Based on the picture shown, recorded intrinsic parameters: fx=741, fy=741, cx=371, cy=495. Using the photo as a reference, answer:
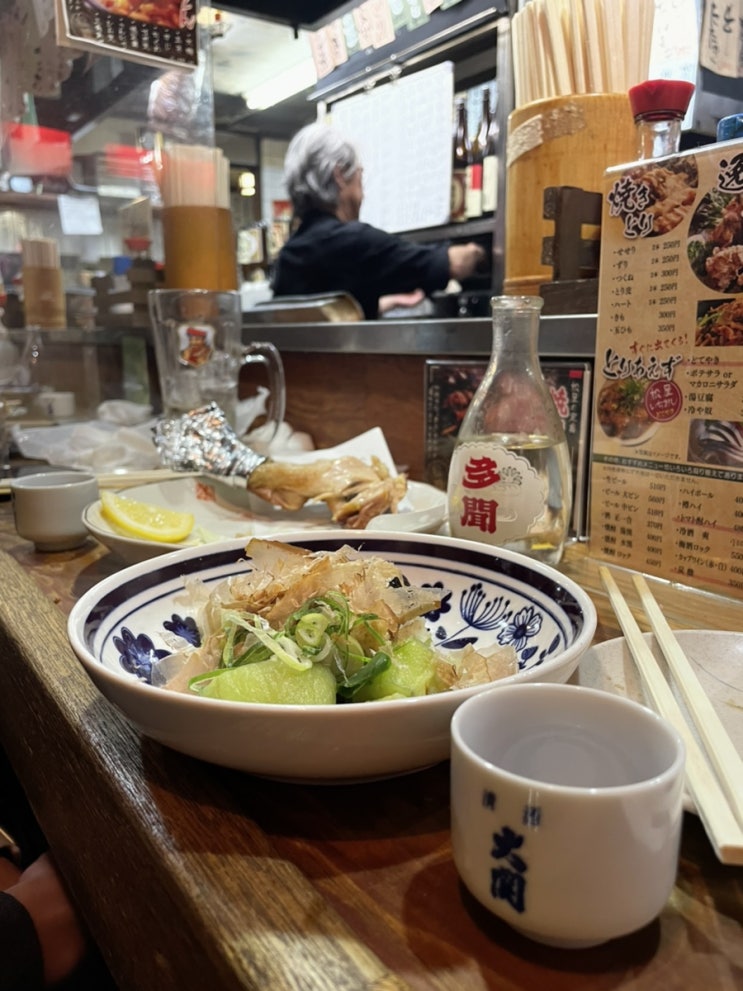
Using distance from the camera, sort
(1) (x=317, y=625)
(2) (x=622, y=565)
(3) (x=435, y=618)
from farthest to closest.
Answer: (2) (x=622, y=565), (3) (x=435, y=618), (1) (x=317, y=625)

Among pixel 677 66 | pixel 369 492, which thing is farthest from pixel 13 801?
pixel 677 66

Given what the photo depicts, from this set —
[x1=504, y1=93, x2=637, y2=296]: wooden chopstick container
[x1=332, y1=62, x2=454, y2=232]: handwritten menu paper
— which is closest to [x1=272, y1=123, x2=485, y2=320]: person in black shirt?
[x1=332, y1=62, x2=454, y2=232]: handwritten menu paper

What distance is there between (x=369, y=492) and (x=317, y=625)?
0.63 m

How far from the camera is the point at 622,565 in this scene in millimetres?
1004

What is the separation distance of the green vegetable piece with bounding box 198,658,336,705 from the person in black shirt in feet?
9.99

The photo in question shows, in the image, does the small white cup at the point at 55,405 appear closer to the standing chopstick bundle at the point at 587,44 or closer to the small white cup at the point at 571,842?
the standing chopstick bundle at the point at 587,44

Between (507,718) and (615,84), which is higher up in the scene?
(615,84)

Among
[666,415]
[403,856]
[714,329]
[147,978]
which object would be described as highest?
[714,329]

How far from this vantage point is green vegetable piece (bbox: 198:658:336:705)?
1.60ft

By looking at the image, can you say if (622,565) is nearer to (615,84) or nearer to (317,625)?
(317,625)

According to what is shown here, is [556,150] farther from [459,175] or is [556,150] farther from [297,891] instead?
[459,175]

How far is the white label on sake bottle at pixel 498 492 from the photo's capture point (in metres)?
0.92

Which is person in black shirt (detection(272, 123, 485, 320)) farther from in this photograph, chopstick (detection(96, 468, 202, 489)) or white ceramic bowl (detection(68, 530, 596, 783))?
white ceramic bowl (detection(68, 530, 596, 783))

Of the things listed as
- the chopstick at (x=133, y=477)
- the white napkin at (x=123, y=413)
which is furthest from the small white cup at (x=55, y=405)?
the chopstick at (x=133, y=477)
